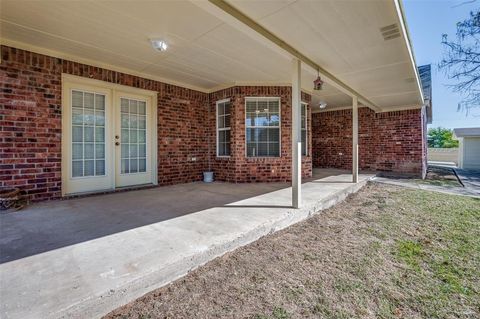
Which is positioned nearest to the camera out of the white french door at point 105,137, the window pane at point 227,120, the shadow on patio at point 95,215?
the shadow on patio at point 95,215

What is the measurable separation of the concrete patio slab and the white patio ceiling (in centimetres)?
253

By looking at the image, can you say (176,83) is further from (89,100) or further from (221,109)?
(89,100)

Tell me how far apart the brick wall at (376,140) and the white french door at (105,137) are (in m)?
7.73

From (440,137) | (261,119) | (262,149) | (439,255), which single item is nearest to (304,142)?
(262,149)

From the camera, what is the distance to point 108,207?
373 cm

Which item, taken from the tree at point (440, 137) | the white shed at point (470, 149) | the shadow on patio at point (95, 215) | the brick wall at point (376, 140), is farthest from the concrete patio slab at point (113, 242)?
the tree at point (440, 137)

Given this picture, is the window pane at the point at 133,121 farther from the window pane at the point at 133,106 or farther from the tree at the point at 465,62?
the tree at the point at 465,62

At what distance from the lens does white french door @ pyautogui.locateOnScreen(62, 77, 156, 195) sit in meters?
4.53

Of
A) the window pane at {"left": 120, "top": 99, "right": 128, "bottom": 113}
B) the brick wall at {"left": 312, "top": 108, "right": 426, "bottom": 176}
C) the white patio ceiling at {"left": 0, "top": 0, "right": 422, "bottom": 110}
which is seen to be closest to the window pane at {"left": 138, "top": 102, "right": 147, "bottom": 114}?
the window pane at {"left": 120, "top": 99, "right": 128, "bottom": 113}

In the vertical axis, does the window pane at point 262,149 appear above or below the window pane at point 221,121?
below

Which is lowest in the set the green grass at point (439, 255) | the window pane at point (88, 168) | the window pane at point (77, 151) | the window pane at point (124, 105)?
the green grass at point (439, 255)

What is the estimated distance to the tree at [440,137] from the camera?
37.0m

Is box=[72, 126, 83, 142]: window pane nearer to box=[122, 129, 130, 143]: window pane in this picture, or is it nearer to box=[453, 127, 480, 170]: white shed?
box=[122, 129, 130, 143]: window pane

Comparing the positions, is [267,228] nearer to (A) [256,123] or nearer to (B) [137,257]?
(B) [137,257]
